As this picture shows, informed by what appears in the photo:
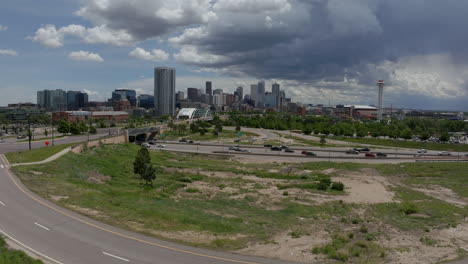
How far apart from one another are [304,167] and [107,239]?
177 ft

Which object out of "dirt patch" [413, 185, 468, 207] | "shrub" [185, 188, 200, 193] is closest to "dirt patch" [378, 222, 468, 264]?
"dirt patch" [413, 185, 468, 207]

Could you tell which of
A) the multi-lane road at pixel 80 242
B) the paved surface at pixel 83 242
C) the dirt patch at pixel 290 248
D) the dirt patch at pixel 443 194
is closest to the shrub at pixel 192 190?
the multi-lane road at pixel 80 242

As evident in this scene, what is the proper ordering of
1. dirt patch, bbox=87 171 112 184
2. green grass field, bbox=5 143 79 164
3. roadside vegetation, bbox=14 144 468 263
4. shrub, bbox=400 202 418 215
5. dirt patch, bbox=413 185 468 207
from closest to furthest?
roadside vegetation, bbox=14 144 468 263, shrub, bbox=400 202 418 215, dirt patch, bbox=413 185 468 207, dirt patch, bbox=87 171 112 184, green grass field, bbox=5 143 79 164

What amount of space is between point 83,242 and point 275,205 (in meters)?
22.5

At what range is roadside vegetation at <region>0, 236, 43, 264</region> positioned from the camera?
15281 mm

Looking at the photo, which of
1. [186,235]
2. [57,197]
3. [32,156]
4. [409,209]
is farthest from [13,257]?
[32,156]

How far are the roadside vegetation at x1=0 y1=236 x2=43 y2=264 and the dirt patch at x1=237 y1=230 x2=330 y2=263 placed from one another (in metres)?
11.2

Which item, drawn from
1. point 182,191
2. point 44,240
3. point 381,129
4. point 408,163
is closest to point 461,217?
point 182,191

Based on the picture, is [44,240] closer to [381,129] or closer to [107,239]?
[107,239]

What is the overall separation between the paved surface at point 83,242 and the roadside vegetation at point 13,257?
35.5 inches

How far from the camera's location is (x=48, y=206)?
26.0 meters

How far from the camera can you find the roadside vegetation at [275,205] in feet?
72.8

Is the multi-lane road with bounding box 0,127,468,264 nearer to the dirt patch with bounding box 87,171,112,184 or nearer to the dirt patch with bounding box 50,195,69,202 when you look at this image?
the dirt patch with bounding box 50,195,69,202

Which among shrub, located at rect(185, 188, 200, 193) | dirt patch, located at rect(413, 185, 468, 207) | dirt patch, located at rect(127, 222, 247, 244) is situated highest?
dirt patch, located at rect(127, 222, 247, 244)
